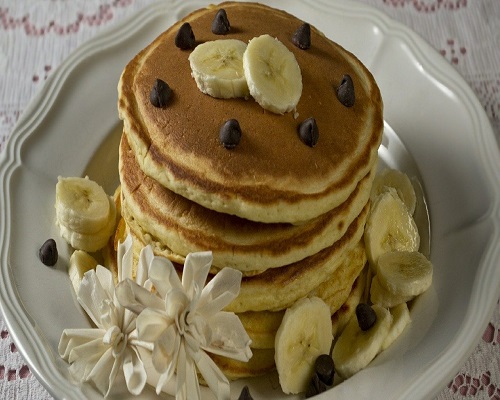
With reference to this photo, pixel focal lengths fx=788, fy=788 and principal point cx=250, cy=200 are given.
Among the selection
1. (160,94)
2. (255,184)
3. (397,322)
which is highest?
(160,94)

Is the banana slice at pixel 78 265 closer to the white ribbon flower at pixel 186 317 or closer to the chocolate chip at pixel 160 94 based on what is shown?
the white ribbon flower at pixel 186 317

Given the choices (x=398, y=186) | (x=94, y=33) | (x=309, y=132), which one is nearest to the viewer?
(x=309, y=132)

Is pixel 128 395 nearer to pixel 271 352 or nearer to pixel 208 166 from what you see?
pixel 271 352

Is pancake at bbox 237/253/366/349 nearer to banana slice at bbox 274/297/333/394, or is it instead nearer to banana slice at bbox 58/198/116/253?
banana slice at bbox 274/297/333/394

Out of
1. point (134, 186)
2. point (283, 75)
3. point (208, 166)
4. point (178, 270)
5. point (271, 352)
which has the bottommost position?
point (271, 352)

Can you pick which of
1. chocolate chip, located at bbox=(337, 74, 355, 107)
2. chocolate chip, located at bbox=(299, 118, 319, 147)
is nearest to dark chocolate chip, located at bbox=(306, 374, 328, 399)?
chocolate chip, located at bbox=(299, 118, 319, 147)

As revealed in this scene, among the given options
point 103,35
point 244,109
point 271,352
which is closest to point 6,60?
point 103,35

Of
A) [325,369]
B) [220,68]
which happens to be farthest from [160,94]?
[325,369]

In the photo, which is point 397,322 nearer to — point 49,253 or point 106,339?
point 106,339
